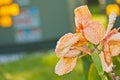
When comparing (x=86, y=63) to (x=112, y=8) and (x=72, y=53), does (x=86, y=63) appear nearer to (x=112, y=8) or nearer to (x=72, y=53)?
(x=72, y=53)

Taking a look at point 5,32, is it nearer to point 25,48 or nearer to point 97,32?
point 25,48

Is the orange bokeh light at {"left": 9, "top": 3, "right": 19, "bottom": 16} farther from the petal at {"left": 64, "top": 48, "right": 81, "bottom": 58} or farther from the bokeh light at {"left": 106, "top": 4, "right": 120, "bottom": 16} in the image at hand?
the petal at {"left": 64, "top": 48, "right": 81, "bottom": 58}

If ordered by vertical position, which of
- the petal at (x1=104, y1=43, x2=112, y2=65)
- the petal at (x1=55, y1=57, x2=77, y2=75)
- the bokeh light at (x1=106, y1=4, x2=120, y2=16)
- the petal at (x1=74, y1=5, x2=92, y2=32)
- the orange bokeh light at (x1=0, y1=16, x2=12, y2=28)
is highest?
the petal at (x1=74, y1=5, x2=92, y2=32)

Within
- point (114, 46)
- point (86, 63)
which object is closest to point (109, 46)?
point (114, 46)

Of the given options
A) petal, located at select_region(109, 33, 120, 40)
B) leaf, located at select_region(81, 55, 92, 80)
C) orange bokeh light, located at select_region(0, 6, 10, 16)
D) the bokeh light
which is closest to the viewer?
petal, located at select_region(109, 33, 120, 40)

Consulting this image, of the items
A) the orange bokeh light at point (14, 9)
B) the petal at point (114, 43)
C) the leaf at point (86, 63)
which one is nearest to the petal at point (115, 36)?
the petal at point (114, 43)

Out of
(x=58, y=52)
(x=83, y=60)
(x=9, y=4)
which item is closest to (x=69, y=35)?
(x=58, y=52)

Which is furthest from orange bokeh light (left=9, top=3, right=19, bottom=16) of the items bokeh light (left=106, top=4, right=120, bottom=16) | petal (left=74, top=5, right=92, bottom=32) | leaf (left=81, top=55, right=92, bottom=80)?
petal (left=74, top=5, right=92, bottom=32)
